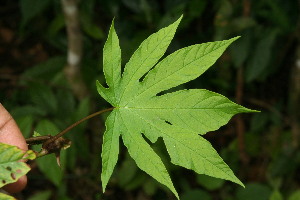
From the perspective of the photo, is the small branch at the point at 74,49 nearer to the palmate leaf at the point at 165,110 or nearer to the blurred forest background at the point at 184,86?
the blurred forest background at the point at 184,86

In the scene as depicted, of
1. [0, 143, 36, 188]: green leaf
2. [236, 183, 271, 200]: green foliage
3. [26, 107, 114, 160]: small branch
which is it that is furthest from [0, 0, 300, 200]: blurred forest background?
[0, 143, 36, 188]: green leaf

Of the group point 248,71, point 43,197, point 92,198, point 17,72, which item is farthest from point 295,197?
point 17,72

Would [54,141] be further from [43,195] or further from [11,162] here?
[43,195]

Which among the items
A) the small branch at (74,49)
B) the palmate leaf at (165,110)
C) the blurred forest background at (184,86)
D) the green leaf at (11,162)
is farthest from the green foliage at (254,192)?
the green leaf at (11,162)

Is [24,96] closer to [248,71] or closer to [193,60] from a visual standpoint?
[248,71]

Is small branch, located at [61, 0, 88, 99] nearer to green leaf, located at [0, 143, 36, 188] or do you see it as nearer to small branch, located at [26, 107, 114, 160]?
small branch, located at [26, 107, 114, 160]

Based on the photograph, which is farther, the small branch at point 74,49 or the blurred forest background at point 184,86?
the blurred forest background at point 184,86
